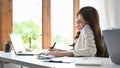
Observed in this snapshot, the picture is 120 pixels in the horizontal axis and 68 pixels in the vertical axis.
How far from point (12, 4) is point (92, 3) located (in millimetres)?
1433

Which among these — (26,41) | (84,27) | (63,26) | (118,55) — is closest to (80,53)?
(84,27)

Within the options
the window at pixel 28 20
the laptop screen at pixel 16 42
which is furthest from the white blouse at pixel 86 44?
the window at pixel 28 20

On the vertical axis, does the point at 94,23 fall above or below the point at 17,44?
above

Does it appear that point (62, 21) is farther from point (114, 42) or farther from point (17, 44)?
point (114, 42)

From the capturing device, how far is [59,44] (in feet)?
13.4

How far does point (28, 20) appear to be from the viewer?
384 centimetres

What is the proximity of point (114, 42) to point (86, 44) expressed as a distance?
690mm

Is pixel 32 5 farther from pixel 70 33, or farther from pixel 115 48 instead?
pixel 115 48

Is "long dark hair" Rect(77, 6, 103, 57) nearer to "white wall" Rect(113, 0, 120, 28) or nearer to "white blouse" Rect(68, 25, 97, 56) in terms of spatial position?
"white blouse" Rect(68, 25, 97, 56)

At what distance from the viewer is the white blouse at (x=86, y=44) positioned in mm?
2115

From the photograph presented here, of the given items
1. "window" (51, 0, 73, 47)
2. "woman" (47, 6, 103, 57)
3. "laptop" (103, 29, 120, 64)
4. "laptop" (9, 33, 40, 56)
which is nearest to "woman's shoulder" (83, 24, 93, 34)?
"woman" (47, 6, 103, 57)

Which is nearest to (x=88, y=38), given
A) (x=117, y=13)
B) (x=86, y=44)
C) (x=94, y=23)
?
(x=86, y=44)

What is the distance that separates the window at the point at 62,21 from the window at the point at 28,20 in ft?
0.87

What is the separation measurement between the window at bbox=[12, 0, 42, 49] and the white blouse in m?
1.56
